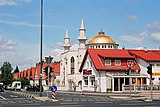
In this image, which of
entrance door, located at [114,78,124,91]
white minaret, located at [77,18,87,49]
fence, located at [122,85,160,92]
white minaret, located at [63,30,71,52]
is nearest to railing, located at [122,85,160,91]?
fence, located at [122,85,160,92]

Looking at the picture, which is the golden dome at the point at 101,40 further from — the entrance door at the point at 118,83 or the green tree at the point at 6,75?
the green tree at the point at 6,75

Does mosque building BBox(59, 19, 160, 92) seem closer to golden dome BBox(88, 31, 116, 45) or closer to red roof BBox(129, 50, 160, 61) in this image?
red roof BBox(129, 50, 160, 61)

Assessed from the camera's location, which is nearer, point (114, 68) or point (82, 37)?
point (114, 68)

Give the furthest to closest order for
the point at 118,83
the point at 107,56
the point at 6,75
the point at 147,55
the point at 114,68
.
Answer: the point at 6,75
the point at 147,55
the point at 107,56
the point at 114,68
the point at 118,83

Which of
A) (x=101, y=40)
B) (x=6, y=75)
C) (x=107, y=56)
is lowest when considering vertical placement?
(x=6, y=75)

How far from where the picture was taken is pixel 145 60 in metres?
61.7

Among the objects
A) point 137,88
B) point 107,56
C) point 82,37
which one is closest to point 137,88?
point 137,88

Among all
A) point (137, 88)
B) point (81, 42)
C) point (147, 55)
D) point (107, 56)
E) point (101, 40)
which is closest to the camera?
point (137, 88)

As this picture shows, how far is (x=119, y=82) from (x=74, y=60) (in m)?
25.3

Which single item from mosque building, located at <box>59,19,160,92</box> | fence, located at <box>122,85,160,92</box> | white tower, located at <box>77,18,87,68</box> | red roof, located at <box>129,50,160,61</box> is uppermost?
white tower, located at <box>77,18,87,68</box>

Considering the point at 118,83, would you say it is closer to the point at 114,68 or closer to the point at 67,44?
the point at 114,68

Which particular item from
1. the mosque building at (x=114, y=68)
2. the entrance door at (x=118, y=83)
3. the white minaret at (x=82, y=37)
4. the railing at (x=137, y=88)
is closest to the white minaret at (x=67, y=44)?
the white minaret at (x=82, y=37)

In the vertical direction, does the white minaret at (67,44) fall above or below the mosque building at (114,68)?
above

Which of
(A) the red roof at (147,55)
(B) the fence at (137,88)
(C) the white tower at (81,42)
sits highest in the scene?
(C) the white tower at (81,42)
